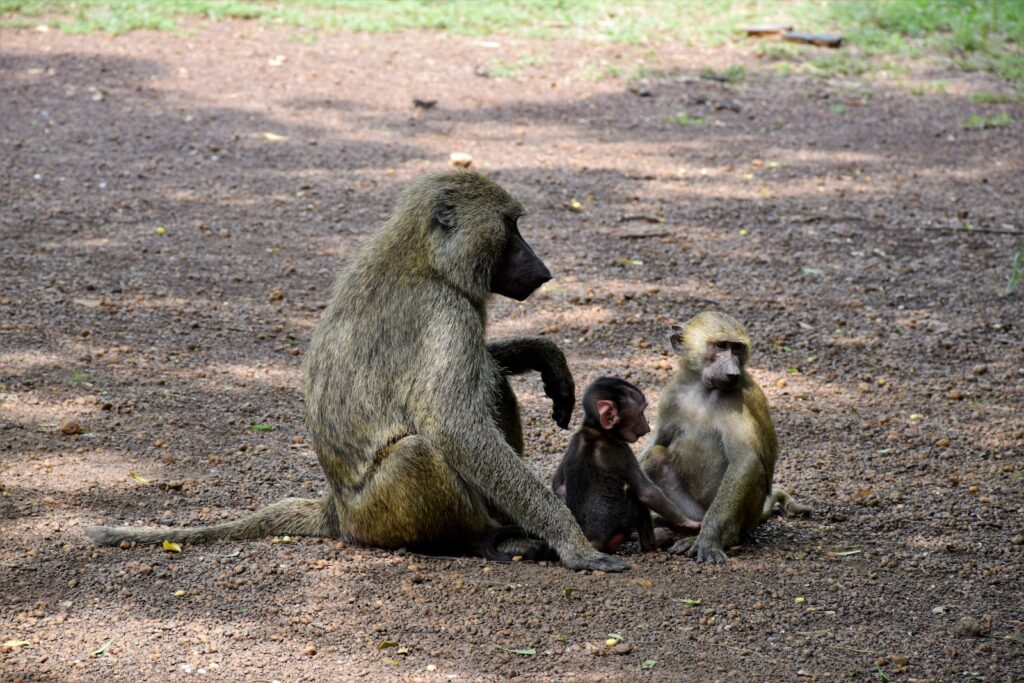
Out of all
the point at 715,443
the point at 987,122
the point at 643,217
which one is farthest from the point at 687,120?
the point at 715,443

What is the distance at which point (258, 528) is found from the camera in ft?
16.8

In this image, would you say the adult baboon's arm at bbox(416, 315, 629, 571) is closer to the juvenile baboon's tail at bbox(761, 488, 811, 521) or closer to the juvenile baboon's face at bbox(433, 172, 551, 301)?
the juvenile baboon's face at bbox(433, 172, 551, 301)

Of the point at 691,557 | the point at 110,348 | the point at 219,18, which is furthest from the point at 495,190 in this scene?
the point at 219,18

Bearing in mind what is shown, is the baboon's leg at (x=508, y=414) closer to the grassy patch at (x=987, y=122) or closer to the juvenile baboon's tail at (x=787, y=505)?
the juvenile baboon's tail at (x=787, y=505)

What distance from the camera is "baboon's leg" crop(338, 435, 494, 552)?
4793 millimetres

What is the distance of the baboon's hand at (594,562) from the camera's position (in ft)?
15.9

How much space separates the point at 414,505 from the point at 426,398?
43 cm

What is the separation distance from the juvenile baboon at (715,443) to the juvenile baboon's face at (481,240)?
0.80m

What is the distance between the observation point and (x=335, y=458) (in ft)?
16.3

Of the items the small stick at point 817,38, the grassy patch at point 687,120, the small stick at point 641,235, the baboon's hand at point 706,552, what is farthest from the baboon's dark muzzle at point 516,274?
the small stick at point 817,38

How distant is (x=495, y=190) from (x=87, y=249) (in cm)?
486

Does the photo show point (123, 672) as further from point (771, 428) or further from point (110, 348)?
point (110, 348)

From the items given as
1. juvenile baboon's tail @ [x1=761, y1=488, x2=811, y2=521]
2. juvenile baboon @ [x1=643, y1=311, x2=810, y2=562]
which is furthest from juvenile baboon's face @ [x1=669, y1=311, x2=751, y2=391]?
juvenile baboon's tail @ [x1=761, y1=488, x2=811, y2=521]

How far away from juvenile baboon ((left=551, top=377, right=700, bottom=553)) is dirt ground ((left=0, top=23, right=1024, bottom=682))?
201 mm
